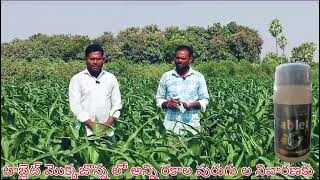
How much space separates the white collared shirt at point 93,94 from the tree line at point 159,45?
4012 centimetres

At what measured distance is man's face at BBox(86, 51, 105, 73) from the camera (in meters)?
3.93

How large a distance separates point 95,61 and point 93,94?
29 cm

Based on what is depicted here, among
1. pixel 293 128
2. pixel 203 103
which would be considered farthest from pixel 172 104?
pixel 293 128

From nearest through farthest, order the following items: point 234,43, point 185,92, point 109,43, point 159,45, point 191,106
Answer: point 191,106
point 185,92
point 159,45
point 234,43
point 109,43

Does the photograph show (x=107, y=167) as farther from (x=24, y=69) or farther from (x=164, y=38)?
(x=164, y=38)

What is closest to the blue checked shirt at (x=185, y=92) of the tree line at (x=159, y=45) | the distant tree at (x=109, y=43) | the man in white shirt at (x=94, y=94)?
the man in white shirt at (x=94, y=94)

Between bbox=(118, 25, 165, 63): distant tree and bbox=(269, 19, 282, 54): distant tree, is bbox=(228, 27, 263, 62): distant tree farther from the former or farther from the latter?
bbox=(118, 25, 165, 63): distant tree

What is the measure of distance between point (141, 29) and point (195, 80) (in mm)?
52818

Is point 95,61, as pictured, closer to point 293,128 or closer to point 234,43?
point 293,128

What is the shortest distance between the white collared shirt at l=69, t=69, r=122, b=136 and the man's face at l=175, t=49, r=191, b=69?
585 millimetres

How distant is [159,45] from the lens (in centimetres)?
4928

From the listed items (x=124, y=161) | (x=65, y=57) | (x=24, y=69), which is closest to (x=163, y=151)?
(x=124, y=161)

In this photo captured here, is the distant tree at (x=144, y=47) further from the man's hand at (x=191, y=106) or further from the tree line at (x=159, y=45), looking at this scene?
the man's hand at (x=191, y=106)

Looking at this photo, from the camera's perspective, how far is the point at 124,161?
2.43 m
